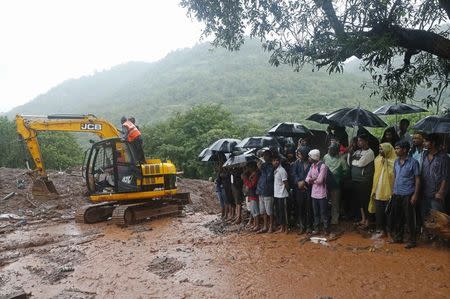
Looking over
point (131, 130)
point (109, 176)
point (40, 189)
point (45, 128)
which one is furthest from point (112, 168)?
point (45, 128)

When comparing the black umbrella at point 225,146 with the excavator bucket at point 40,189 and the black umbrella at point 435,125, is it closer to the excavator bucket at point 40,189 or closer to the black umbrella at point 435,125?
the black umbrella at point 435,125

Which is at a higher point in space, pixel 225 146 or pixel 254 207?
pixel 225 146

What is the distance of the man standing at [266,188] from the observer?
8.80 meters

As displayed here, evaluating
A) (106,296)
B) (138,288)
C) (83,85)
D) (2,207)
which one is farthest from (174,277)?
(83,85)

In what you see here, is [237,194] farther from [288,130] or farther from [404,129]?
[404,129]

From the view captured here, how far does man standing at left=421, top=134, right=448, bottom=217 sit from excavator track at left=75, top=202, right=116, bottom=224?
9.27m

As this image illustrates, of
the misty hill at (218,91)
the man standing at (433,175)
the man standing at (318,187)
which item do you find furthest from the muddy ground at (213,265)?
the misty hill at (218,91)

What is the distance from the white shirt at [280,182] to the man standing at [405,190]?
2223mm

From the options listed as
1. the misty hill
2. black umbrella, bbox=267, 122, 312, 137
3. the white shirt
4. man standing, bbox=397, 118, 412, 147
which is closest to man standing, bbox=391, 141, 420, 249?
man standing, bbox=397, 118, 412, 147

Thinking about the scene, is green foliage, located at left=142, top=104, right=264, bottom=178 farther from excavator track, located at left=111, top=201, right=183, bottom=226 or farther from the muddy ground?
the muddy ground

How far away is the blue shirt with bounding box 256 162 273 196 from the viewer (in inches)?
346

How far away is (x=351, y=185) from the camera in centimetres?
828

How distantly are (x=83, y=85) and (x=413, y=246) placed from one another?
15355 centimetres

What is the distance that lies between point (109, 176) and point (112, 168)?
1.01 feet
